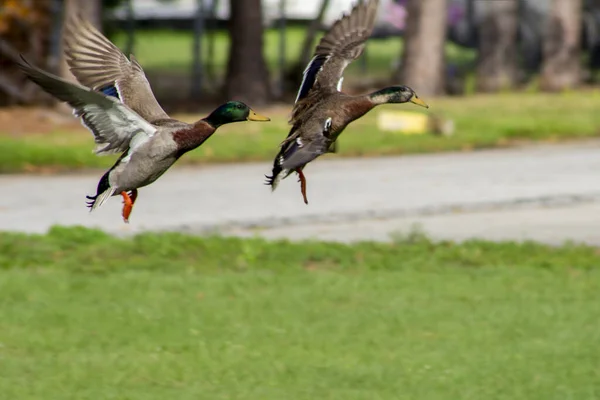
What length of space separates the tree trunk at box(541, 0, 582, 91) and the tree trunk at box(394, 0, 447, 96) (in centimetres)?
352

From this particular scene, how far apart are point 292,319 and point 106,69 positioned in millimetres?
6749

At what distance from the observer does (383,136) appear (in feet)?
65.2

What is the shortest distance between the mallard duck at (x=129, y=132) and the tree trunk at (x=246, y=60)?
19.6 m

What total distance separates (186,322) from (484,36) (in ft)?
59.0

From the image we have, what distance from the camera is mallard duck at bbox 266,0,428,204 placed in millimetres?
2087

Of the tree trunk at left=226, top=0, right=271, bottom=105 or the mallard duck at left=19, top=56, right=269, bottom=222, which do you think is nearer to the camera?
the mallard duck at left=19, top=56, right=269, bottom=222

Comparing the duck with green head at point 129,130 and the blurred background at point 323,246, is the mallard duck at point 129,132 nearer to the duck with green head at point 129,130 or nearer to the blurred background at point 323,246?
the duck with green head at point 129,130

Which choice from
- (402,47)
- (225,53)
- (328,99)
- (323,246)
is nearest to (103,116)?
(328,99)

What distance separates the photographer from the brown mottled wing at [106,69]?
2.42 m

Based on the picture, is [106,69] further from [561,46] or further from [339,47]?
[561,46]

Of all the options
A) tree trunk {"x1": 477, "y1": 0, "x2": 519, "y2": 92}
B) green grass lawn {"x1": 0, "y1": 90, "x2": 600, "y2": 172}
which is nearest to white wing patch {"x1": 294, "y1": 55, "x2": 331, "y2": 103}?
green grass lawn {"x1": 0, "y1": 90, "x2": 600, "y2": 172}

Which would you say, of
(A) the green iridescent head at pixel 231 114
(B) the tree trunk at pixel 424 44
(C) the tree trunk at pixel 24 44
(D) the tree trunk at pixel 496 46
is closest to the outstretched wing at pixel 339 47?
(A) the green iridescent head at pixel 231 114

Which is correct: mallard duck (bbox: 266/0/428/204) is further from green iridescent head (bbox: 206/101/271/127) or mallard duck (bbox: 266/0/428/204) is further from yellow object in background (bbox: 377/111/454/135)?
yellow object in background (bbox: 377/111/454/135)

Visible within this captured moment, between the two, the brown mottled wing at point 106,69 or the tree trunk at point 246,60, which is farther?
the tree trunk at point 246,60
